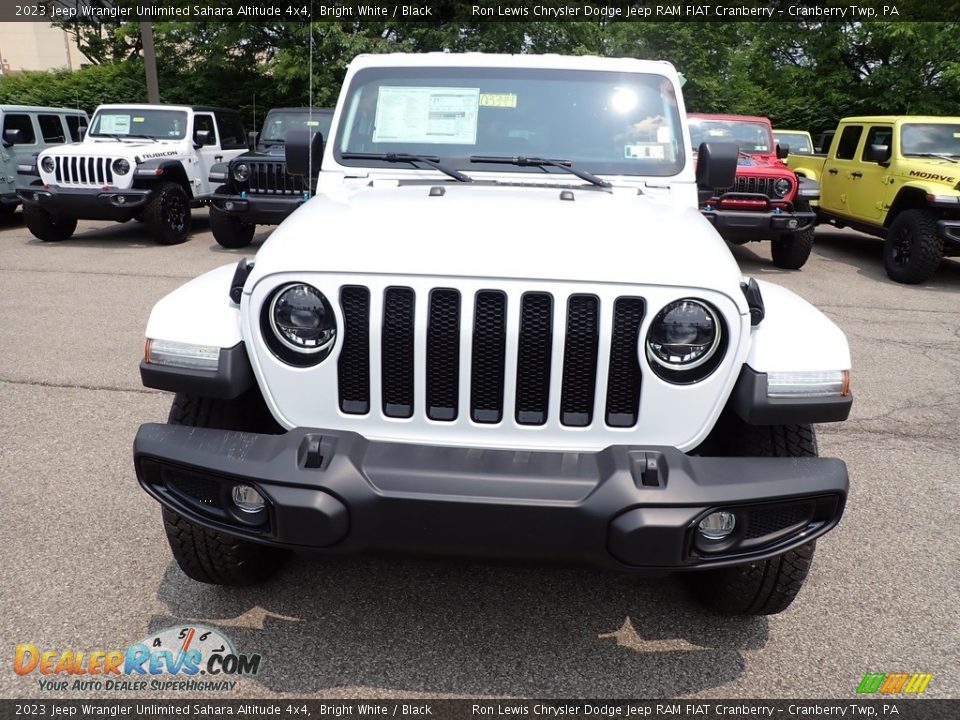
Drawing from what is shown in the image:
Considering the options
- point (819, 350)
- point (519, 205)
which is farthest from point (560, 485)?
point (519, 205)

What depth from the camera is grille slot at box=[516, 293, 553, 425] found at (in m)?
2.01

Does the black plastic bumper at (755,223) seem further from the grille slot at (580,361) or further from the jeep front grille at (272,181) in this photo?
the grille slot at (580,361)

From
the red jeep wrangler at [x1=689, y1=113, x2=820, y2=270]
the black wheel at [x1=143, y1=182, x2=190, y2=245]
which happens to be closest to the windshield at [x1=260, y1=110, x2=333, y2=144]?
the black wheel at [x1=143, y1=182, x2=190, y2=245]

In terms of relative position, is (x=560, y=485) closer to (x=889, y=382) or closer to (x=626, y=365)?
(x=626, y=365)

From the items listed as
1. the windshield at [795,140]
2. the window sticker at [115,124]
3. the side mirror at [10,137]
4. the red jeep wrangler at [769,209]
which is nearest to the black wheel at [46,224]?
the side mirror at [10,137]

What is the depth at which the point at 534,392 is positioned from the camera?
2076mm

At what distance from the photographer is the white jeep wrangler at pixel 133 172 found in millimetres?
9820

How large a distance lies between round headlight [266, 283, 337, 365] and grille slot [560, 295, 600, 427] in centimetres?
64

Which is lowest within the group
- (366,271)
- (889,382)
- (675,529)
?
(889,382)

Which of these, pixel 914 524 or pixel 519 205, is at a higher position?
pixel 519 205

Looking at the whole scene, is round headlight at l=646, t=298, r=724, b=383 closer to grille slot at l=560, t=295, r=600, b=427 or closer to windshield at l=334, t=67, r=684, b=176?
grille slot at l=560, t=295, r=600, b=427

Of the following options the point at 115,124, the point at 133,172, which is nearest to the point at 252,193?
the point at 133,172

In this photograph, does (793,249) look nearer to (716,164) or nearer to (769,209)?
(769,209)

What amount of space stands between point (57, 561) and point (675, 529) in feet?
7.61
